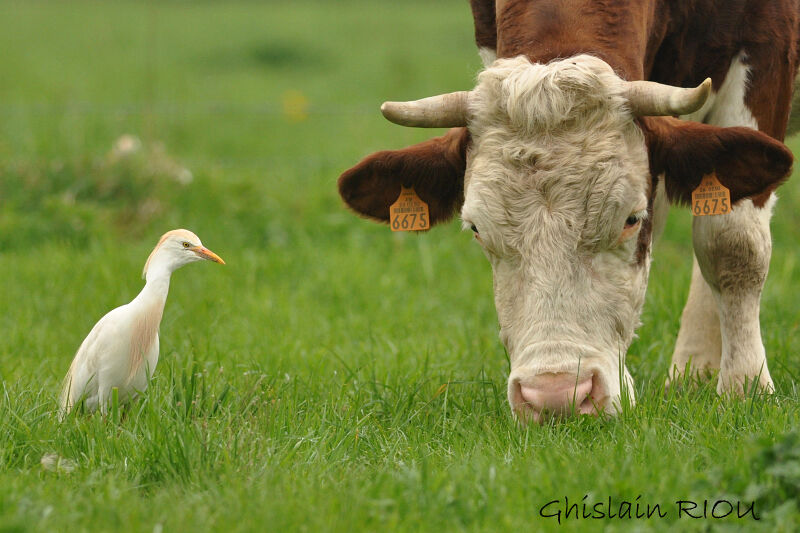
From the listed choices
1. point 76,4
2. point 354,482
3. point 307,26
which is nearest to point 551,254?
point 354,482

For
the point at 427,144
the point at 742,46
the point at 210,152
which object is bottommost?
the point at 210,152

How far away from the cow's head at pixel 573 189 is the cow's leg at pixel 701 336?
1.09m

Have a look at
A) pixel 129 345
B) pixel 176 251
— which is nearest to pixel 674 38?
pixel 176 251

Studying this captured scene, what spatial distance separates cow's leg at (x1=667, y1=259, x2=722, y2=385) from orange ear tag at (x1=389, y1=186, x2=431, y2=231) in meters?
1.53

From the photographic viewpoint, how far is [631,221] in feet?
13.9

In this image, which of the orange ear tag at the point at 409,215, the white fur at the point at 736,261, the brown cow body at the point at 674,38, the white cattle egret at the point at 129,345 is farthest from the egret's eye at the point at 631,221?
the white cattle egret at the point at 129,345

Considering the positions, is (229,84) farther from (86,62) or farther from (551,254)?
(551,254)

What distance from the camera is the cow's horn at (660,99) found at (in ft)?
13.4

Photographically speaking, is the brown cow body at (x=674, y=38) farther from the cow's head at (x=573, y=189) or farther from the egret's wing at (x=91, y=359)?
the egret's wing at (x=91, y=359)

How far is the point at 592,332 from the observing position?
4125 millimetres

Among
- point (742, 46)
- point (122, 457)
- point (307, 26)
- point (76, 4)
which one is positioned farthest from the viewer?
point (76, 4)

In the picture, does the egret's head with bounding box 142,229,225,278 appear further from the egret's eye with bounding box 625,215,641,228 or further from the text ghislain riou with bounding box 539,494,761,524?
the text ghislain riou with bounding box 539,494,761,524

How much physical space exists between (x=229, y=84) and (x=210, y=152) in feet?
17.9

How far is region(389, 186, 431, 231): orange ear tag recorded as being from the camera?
16.3 ft
